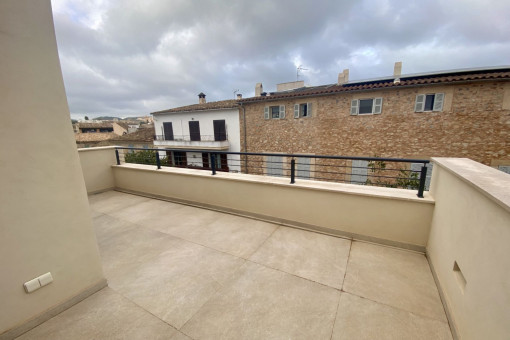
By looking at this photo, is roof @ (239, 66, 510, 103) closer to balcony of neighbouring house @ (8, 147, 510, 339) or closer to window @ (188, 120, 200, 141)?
window @ (188, 120, 200, 141)

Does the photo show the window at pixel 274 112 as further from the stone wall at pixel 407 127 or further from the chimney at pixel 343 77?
the chimney at pixel 343 77

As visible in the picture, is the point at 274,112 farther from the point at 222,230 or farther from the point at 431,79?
the point at 222,230

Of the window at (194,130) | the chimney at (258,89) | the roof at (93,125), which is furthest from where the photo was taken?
the roof at (93,125)

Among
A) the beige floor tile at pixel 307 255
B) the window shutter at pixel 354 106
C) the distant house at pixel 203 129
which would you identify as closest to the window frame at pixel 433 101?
the window shutter at pixel 354 106

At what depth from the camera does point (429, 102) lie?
811cm

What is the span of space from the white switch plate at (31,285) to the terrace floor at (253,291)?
33cm

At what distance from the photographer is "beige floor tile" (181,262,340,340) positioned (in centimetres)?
144

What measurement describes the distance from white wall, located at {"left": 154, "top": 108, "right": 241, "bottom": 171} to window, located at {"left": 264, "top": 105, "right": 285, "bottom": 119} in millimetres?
2318

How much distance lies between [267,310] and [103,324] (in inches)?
53.2

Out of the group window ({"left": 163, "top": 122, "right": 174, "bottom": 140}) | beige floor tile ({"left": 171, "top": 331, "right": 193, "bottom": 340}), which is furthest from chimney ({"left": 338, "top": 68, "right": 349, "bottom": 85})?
beige floor tile ({"left": 171, "top": 331, "right": 193, "bottom": 340})

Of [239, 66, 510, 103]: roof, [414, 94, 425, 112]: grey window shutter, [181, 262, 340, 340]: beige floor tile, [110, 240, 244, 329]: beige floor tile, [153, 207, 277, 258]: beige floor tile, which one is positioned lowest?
[181, 262, 340, 340]: beige floor tile

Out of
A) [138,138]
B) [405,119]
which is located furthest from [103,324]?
[138,138]

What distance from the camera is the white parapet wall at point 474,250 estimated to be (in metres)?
0.93

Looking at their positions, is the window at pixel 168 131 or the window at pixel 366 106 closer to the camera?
the window at pixel 366 106
